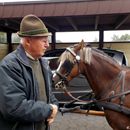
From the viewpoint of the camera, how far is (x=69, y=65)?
390cm

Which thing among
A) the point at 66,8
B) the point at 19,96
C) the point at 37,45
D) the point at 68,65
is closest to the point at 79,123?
the point at 66,8

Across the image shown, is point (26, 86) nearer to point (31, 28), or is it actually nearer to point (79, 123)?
point (31, 28)

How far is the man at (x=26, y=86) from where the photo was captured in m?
1.94

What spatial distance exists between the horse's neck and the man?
1.58 m

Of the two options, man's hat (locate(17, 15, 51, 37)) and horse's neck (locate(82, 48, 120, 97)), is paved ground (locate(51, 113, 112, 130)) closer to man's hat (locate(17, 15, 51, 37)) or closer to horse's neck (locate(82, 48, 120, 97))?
horse's neck (locate(82, 48, 120, 97))

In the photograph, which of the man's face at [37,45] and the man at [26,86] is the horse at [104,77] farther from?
the man's face at [37,45]

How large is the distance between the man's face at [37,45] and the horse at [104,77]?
5.41 feet

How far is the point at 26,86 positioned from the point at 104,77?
6.21 feet

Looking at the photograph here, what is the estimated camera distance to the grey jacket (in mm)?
1937

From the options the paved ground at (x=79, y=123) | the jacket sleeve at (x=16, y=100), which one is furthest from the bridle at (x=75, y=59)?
the paved ground at (x=79, y=123)

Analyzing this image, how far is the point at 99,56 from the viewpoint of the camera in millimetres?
3836

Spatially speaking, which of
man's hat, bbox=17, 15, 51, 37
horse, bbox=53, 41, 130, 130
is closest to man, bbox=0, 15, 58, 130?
man's hat, bbox=17, 15, 51, 37

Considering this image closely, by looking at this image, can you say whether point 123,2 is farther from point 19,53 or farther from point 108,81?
point 19,53

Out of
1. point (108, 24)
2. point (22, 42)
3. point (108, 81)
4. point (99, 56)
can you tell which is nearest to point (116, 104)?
point (108, 81)
